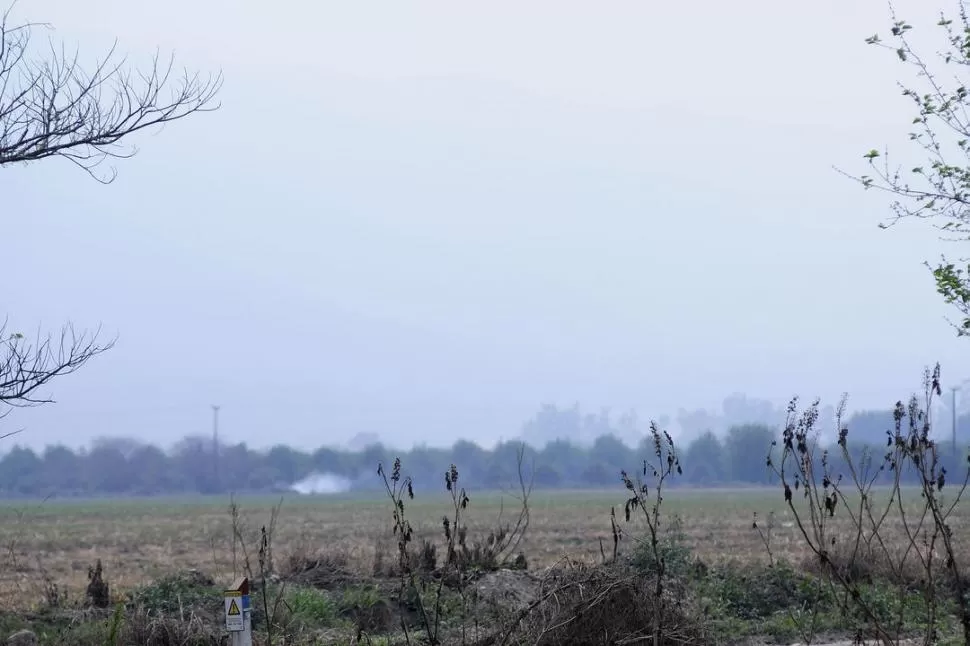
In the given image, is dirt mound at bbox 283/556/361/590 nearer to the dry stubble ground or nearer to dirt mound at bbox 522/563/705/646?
the dry stubble ground

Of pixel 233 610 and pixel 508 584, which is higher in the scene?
pixel 233 610

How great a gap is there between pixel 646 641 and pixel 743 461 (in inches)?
5725

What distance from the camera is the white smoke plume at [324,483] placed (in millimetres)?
171875

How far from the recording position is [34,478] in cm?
17025

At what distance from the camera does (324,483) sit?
175m

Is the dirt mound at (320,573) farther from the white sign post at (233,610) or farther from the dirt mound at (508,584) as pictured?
the white sign post at (233,610)

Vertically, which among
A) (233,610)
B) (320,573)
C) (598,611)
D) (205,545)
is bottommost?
(205,545)

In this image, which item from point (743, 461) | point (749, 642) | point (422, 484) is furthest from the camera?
point (422, 484)

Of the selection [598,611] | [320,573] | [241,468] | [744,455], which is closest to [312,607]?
[320,573]

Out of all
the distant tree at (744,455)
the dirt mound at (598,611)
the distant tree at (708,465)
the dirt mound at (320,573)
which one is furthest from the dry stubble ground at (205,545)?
the distant tree at (708,465)

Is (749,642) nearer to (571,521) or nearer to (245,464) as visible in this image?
(571,521)

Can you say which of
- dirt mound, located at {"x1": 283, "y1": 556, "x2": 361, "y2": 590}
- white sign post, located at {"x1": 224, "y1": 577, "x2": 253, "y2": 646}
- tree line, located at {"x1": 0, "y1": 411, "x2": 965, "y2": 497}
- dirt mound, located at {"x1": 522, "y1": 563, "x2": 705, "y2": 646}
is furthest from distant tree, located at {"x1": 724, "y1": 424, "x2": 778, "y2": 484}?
white sign post, located at {"x1": 224, "y1": 577, "x2": 253, "y2": 646}

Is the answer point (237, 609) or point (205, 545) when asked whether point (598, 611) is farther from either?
point (205, 545)

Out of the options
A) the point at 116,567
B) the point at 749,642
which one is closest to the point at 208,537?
the point at 116,567
